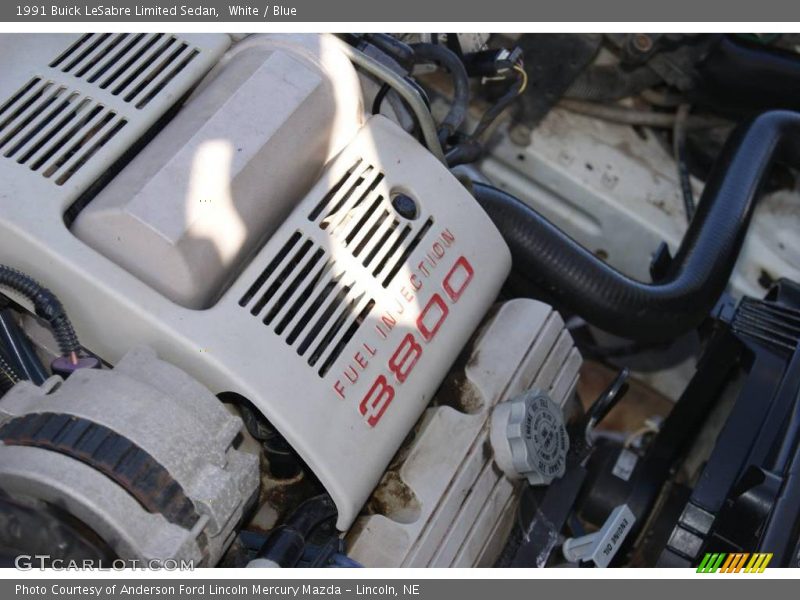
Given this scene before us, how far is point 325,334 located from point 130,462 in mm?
268

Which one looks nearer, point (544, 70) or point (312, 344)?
point (312, 344)

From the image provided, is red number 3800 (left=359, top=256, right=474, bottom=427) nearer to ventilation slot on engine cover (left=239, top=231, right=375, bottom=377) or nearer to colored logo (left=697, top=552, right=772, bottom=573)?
ventilation slot on engine cover (left=239, top=231, right=375, bottom=377)

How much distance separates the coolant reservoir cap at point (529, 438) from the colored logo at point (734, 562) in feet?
0.70

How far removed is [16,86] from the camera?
1.09 m

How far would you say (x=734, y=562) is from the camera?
106 cm

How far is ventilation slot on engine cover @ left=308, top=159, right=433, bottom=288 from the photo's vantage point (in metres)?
1.10

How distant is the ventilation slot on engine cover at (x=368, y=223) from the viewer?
110 centimetres

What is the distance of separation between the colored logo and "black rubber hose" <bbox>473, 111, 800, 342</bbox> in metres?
0.43

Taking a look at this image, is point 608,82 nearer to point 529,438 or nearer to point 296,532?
point 529,438

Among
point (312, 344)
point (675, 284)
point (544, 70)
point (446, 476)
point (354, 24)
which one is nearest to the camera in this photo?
point (312, 344)

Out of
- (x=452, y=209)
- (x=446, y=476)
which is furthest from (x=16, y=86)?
(x=446, y=476)

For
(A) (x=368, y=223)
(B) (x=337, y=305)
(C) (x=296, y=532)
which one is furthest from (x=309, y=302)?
(C) (x=296, y=532)

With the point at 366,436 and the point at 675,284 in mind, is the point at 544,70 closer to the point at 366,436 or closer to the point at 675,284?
the point at 675,284

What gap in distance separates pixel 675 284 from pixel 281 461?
0.71m
